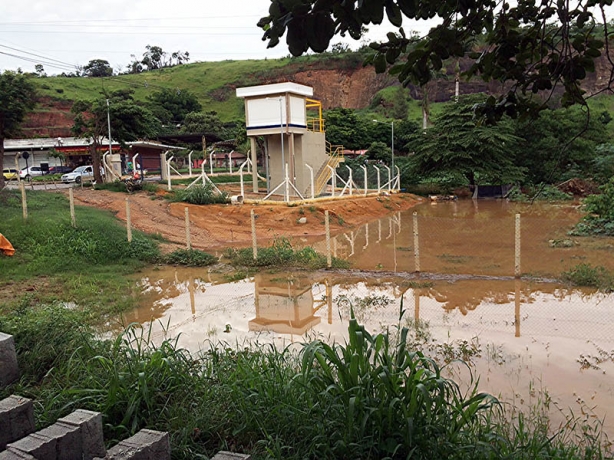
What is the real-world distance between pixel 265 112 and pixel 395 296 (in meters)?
19.8

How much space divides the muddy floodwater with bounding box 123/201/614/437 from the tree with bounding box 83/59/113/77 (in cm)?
11111

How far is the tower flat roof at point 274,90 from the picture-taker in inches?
1068

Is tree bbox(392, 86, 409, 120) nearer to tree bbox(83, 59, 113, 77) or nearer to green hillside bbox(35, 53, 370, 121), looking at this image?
green hillside bbox(35, 53, 370, 121)

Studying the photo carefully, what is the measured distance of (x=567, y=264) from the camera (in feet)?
42.2

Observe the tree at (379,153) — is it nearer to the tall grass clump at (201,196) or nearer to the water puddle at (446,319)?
the tall grass clump at (201,196)

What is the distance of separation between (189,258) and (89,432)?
10939 millimetres

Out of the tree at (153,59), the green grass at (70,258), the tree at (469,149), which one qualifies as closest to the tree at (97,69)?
the tree at (153,59)

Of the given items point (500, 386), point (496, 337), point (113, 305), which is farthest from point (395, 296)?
point (113, 305)

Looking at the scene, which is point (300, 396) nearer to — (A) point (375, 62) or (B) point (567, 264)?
(A) point (375, 62)

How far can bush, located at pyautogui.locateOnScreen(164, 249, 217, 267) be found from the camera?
13781mm

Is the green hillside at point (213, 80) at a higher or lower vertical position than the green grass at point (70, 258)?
higher

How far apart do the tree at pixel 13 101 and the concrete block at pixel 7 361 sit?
2157 centimetres

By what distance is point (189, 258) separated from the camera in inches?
548

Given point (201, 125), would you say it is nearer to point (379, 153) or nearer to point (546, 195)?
point (379, 153)
